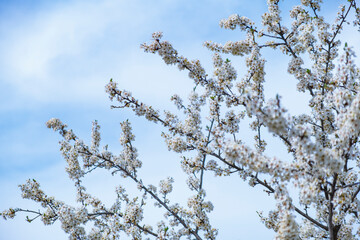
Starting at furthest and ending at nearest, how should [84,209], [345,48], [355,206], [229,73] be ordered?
[84,209] < [229,73] < [355,206] < [345,48]

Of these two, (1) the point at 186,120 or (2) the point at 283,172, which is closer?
(2) the point at 283,172

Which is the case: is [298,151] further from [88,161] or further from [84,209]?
[88,161]

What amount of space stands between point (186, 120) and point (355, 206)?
4.67 m

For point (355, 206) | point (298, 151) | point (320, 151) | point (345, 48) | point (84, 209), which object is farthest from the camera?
point (84, 209)

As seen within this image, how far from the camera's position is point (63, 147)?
1069 cm

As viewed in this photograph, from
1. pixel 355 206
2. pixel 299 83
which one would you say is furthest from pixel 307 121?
pixel 355 206

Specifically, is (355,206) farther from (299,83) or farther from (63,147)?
(63,147)

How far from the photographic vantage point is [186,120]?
8.66 metres

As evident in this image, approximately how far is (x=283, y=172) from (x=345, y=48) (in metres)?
2.93

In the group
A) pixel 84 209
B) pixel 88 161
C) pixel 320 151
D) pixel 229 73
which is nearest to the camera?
pixel 320 151

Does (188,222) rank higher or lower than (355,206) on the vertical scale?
higher

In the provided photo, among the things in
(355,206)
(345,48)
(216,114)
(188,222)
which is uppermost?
(216,114)

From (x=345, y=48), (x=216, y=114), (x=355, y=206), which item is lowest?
(x=355, y=206)

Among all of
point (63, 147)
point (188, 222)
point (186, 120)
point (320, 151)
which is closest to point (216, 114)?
point (186, 120)
